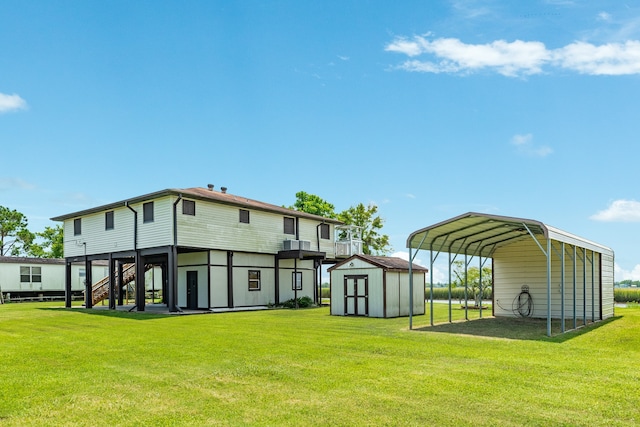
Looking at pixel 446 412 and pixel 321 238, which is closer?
pixel 446 412

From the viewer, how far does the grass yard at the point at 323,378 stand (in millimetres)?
6438

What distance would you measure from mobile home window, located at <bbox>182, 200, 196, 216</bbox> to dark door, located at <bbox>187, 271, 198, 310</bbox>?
3519 mm

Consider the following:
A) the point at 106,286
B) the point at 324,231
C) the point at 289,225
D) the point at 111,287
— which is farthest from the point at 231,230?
the point at 106,286

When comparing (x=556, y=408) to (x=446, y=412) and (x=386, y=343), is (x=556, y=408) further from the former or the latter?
(x=386, y=343)

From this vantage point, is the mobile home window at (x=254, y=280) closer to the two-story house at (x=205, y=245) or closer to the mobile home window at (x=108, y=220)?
the two-story house at (x=205, y=245)

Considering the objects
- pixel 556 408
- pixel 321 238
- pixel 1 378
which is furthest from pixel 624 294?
pixel 1 378

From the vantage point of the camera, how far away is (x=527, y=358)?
1027 cm

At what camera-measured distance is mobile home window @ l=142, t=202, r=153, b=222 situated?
25.1 m

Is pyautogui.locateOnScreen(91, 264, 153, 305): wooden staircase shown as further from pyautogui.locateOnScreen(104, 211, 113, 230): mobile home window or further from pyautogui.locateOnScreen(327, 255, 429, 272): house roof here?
pyautogui.locateOnScreen(327, 255, 429, 272): house roof

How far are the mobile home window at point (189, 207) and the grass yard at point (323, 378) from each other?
10.1 m

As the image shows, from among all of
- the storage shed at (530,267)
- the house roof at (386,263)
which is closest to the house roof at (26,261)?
the house roof at (386,263)

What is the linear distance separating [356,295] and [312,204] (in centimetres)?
2905

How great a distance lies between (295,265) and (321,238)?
348 cm

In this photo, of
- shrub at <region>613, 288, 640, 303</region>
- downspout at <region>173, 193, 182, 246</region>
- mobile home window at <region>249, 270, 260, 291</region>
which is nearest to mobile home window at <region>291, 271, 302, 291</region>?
mobile home window at <region>249, 270, 260, 291</region>
